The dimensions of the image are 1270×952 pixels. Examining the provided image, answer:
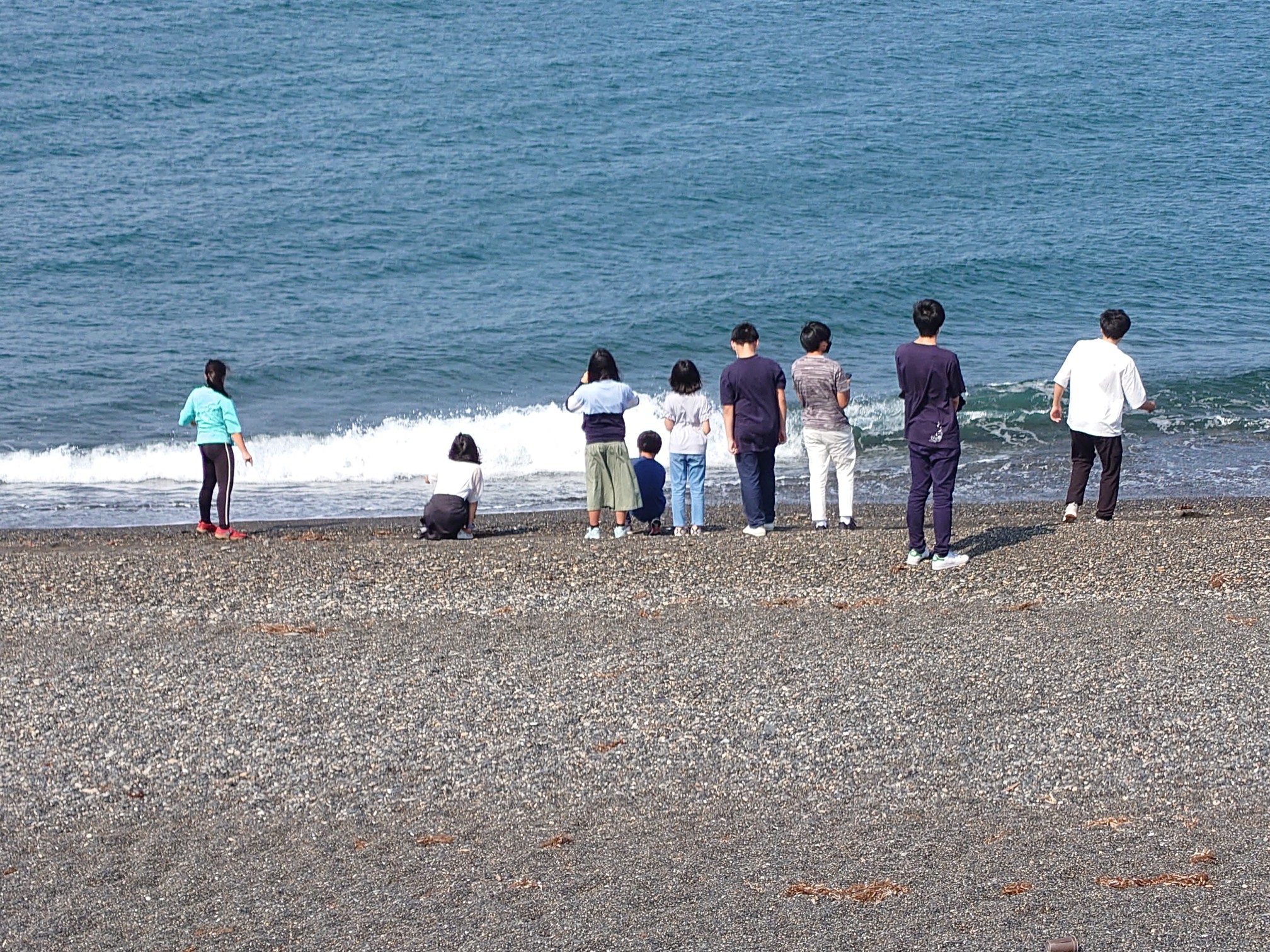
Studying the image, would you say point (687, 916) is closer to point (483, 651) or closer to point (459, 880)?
point (459, 880)

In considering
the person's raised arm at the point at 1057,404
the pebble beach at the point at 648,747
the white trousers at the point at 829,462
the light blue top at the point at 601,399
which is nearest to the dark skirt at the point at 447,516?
Answer: the pebble beach at the point at 648,747

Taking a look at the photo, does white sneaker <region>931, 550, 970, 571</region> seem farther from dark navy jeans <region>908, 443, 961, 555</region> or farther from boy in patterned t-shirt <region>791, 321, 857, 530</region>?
boy in patterned t-shirt <region>791, 321, 857, 530</region>

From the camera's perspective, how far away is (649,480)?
11.8 m

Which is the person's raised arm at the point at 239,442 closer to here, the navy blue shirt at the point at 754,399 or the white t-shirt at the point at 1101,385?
the navy blue shirt at the point at 754,399

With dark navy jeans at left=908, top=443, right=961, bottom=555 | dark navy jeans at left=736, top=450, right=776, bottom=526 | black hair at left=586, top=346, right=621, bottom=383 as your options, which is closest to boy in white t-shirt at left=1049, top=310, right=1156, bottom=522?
dark navy jeans at left=908, top=443, right=961, bottom=555

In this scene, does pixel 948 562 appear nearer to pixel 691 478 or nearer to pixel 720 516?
pixel 691 478

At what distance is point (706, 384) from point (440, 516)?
38.3 ft

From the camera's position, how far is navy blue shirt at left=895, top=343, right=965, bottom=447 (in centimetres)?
891

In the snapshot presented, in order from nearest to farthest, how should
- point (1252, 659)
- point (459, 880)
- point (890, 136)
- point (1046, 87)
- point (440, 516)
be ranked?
point (459, 880) → point (1252, 659) → point (440, 516) → point (890, 136) → point (1046, 87)

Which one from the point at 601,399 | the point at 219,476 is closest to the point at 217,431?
the point at 219,476

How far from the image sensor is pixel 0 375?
73.9ft

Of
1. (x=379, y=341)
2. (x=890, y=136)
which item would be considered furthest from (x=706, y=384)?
(x=890, y=136)

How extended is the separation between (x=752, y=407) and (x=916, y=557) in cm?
176

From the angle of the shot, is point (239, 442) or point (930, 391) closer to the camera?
point (930, 391)
